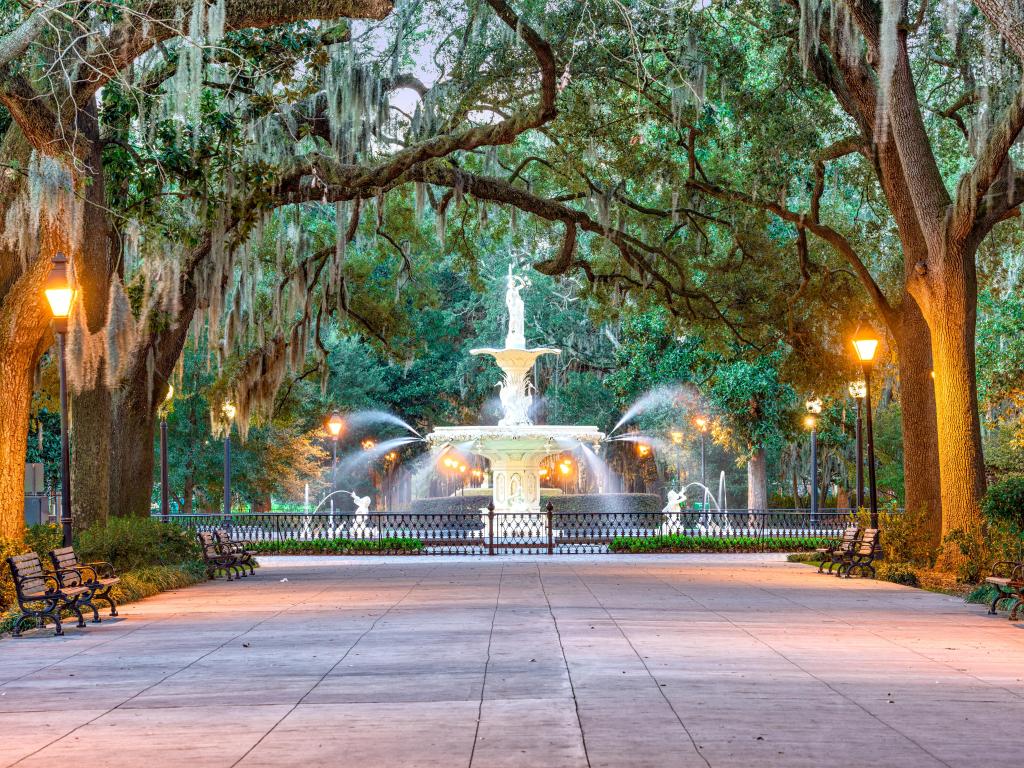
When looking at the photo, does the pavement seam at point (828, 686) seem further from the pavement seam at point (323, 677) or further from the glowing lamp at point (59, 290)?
the glowing lamp at point (59, 290)

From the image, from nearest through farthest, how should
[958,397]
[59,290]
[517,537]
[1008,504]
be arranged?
[59,290] → [1008,504] → [958,397] → [517,537]

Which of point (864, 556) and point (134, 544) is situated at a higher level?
point (134, 544)

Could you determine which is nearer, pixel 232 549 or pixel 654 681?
pixel 654 681

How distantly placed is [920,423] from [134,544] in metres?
13.3

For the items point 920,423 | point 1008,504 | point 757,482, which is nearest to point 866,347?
point 920,423

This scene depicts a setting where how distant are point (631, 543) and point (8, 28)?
61.4 feet

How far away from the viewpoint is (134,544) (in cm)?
1833

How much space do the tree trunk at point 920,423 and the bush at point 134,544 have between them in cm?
1257

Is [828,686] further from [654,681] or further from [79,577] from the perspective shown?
[79,577]

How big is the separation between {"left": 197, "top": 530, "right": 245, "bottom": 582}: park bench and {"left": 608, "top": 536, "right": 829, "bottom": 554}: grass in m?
11.2

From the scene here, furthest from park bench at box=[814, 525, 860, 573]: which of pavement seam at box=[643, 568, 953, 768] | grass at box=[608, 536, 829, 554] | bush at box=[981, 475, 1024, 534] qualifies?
grass at box=[608, 536, 829, 554]

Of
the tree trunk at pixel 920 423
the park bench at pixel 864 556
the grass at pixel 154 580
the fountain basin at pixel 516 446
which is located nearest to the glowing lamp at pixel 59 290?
the grass at pixel 154 580

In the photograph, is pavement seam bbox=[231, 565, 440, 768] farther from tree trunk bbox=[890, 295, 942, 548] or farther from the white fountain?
the white fountain

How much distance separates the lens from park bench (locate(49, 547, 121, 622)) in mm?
13852
